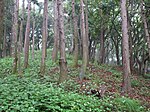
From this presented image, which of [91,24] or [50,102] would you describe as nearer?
[50,102]

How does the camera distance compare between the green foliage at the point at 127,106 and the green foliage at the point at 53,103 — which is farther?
the green foliage at the point at 127,106

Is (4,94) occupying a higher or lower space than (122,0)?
lower

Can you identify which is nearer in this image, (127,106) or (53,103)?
(53,103)

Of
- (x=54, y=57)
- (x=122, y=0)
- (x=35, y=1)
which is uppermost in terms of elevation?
(x=35, y=1)

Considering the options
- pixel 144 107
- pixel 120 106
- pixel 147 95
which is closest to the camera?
pixel 120 106

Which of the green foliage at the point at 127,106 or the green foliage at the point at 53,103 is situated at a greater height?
the green foliage at the point at 53,103

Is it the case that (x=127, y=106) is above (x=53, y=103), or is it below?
below

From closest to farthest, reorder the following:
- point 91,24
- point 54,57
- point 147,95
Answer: point 147,95, point 54,57, point 91,24

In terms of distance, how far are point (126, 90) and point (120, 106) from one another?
2.57 meters

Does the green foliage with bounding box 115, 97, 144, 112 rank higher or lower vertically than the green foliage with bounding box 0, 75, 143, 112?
lower

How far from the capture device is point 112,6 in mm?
20828

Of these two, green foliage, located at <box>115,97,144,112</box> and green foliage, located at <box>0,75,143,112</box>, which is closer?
green foliage, located at <box>0,75,143,112</box>

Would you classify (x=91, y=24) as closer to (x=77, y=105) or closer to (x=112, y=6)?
(x=112, y=6)

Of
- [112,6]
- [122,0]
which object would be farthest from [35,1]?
[122,0]
